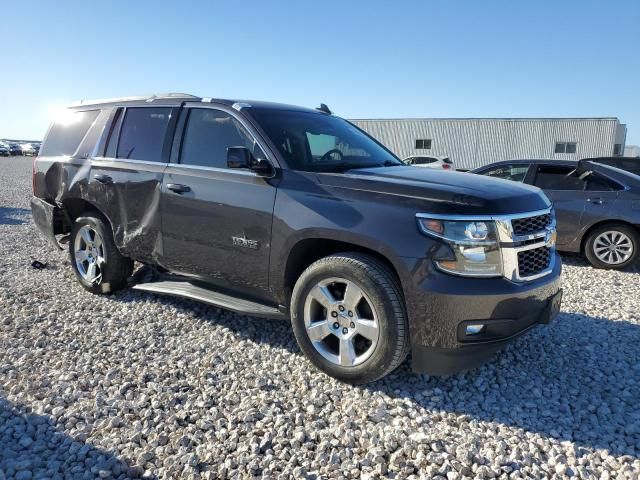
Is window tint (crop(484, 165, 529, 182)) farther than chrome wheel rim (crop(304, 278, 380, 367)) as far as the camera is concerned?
Yes

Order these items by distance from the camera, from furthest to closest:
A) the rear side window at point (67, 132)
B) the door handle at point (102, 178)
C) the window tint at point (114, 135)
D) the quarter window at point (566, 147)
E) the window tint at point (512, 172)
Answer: the quarter window at point (566, 147) < the window tint at point (512, 172) < the rear side window at point (67, 132) < the window tint at point (114, 135) < the door handle at point (102, 178)

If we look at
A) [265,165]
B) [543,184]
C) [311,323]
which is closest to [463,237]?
[311,323]

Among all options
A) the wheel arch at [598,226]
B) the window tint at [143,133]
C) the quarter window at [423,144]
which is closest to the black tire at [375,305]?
the window tint at [143,133]

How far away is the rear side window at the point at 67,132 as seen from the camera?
4.92m

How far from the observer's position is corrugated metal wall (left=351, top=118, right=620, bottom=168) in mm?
27906

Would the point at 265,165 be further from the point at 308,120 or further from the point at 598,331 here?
the point at 598,331

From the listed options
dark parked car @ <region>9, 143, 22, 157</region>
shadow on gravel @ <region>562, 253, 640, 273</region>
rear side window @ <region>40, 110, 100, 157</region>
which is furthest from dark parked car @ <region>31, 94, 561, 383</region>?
dark parked car @ <region>9, 143, 22, 157</region>

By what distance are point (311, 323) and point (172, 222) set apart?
1.57m

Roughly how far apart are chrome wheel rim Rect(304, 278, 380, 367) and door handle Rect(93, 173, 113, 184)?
2.52 m

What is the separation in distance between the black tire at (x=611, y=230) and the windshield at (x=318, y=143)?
3.99 meters

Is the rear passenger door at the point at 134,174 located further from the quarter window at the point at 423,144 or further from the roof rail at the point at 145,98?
the quarter window at the point at 423,144

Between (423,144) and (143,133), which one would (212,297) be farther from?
(423,144)

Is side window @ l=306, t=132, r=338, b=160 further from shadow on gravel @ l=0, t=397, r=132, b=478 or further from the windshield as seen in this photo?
shadow on gravel @ l=0, t=397, r=132, b=478

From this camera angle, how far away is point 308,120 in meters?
4.11
